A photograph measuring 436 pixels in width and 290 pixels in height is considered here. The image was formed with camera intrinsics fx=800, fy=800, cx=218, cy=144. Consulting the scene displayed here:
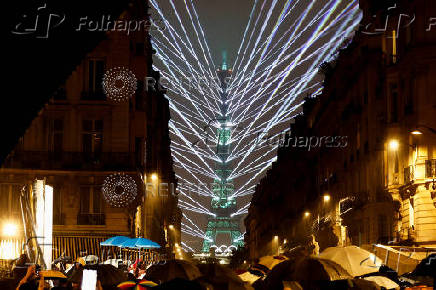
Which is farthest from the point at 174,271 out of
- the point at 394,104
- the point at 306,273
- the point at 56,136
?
the point at 56,136

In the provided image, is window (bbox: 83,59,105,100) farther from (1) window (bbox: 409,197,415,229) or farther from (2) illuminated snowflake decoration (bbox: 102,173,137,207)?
(1) window (bbox: 409,197,415,229)

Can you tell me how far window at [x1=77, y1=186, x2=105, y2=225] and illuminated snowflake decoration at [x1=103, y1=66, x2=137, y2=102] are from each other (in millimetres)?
5246

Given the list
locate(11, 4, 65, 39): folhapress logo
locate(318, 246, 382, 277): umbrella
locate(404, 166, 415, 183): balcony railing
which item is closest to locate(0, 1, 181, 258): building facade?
locate(404, 166, 415, 183): balcony railing

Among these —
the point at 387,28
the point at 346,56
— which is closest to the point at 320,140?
the point at 346,56

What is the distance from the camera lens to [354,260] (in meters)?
20.2

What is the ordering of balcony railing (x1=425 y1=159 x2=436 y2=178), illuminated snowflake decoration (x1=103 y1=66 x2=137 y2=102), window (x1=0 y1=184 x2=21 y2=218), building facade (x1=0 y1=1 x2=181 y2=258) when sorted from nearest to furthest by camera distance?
balcony railing (x1=425 y1=159 x2=436 y2=178)
window (x1=0 y1=184 x2=21 y2=218)
building facade (x1=0 y1=1 x2=181 y2=258)
illuminated snowflake decoration (x1=103 y1=66 x2=137 y2=102)

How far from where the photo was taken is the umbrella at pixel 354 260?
19.7 meters

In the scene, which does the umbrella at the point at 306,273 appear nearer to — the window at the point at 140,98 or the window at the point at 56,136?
the window at the point at 56,136

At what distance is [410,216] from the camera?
41.1 metres

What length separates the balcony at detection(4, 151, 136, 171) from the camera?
43500mm

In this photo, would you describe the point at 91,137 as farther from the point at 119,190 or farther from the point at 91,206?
the point at 91,206

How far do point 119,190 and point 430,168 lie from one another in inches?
696

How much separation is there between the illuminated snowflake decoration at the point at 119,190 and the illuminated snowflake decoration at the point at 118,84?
4.39 meters

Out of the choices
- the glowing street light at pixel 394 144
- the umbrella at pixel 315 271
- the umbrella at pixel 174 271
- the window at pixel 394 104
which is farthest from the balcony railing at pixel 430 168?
the umbrella at pixel 315 271
